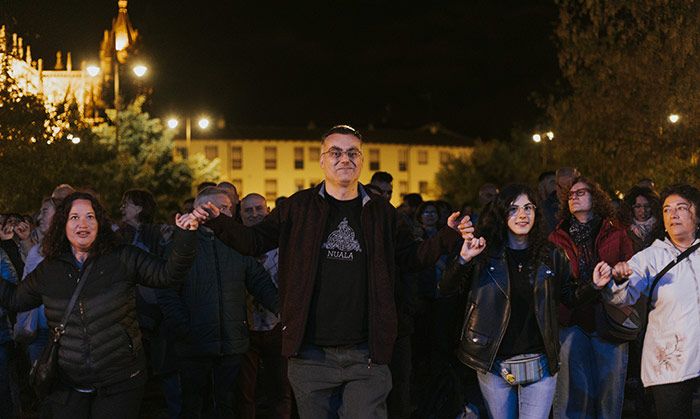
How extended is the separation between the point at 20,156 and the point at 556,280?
16.5 m

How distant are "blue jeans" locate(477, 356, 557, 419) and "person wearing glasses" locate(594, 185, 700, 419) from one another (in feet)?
2.53

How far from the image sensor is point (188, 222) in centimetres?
642

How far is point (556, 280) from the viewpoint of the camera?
724cm

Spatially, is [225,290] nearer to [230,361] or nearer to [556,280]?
[230,361]

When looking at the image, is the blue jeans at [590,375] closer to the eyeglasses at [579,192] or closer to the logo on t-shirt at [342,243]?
the eyeglasses at [579,192]

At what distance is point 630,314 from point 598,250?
1.35 metres

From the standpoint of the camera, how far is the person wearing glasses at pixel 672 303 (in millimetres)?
7293

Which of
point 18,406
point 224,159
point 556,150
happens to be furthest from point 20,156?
point 224,159

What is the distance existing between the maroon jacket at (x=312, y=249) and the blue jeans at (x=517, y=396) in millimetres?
1115

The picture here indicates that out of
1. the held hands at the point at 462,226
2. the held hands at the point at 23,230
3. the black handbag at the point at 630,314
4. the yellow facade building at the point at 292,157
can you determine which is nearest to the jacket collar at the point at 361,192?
the held hands at the point at 462,226

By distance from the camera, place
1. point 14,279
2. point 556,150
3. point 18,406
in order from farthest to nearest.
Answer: point 556,150, point 18,406, point 14,279

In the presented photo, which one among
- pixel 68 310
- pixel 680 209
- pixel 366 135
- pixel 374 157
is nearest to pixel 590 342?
pixel 680 209

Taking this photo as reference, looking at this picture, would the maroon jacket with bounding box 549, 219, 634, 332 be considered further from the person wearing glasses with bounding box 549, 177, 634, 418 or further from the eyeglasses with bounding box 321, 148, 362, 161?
the eyeglasses with bounding box 321, 148, 362, 161

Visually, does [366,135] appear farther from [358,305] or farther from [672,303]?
[358,305]
